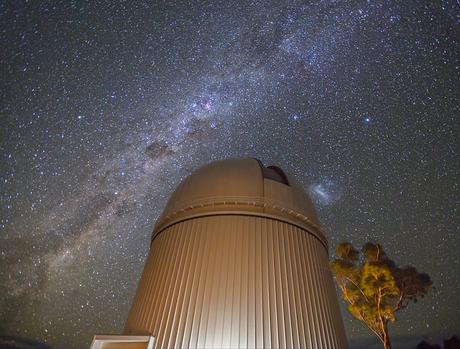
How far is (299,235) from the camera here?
831 cm

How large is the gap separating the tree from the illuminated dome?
422cm

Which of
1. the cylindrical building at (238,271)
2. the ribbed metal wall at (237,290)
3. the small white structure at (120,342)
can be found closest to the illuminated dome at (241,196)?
the cylindrical building at (238,271)

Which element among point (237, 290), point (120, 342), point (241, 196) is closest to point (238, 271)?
point (237, 290)

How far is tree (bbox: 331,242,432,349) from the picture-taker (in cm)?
1185

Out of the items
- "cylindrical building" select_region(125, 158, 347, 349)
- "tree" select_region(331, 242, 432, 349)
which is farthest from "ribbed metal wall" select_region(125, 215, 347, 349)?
"tree" select_region(331, 242, 432, 349)

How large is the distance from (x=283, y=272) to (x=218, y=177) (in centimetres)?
309

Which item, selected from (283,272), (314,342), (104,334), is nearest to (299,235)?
(283,272)

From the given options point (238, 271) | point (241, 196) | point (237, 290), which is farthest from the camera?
point (241, 196)

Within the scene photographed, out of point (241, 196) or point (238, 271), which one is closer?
point (238, 271)

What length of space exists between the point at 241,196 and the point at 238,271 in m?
1.97

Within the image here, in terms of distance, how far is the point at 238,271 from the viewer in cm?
712

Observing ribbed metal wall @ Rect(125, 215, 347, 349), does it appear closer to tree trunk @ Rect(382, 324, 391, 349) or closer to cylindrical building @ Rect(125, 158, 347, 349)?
cylindrical building @ Rect(125, 158, 347, 349)

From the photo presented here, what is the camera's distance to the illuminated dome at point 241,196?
8.20 m

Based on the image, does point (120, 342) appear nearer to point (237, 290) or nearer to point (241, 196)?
point (237, 290)
